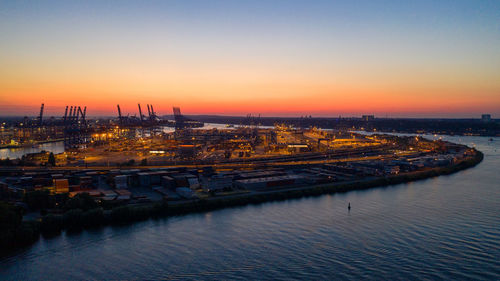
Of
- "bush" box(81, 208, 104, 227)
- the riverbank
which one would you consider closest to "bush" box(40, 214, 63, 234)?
the riverbank

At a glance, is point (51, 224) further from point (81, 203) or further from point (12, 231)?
point (81, 203)

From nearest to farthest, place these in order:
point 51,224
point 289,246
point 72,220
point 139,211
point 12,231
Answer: point 289,246 → point 12,231 → point 51,224 → point 72,220 → point 139,211

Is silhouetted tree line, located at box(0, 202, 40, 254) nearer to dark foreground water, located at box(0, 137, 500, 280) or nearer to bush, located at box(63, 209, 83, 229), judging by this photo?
dark foreground water, located at box(0, 137, 500, 280)

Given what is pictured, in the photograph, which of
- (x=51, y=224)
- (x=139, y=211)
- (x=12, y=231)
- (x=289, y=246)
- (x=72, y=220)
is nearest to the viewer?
(x=289, y=246)

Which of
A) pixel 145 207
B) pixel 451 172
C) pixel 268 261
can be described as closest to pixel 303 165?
pixel 451 172

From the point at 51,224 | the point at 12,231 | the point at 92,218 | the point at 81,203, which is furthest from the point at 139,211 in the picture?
the point at 12,231

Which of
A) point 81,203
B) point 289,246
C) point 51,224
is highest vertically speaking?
point 81,203
